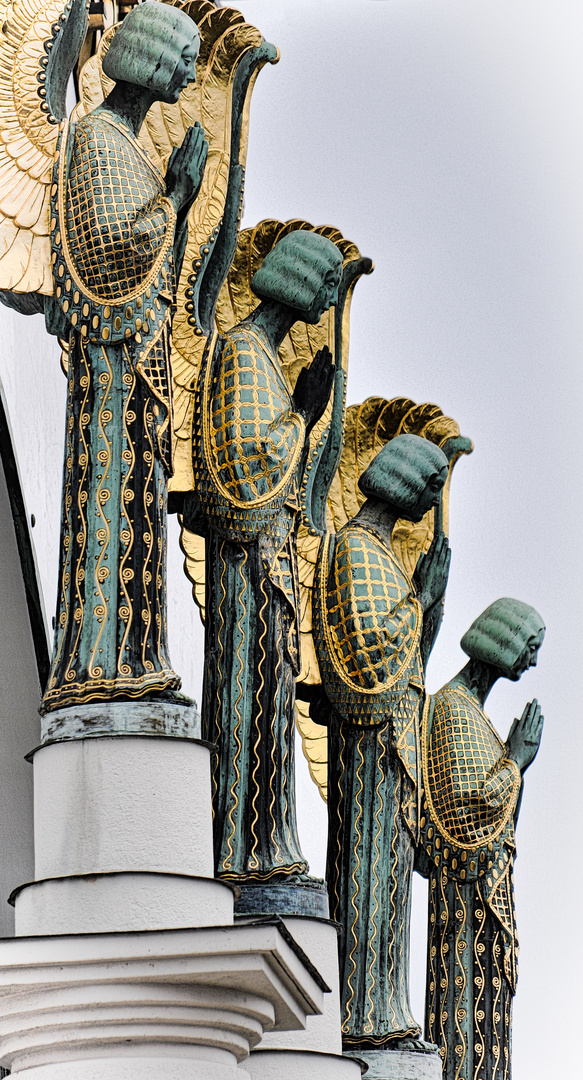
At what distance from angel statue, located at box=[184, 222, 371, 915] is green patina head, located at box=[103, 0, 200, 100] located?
2.06ft

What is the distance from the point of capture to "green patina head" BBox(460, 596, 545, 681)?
569cm

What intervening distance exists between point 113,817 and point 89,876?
13 centimetres

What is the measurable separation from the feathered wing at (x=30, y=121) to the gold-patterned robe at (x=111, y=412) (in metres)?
0.04

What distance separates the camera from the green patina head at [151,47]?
13.2 ft

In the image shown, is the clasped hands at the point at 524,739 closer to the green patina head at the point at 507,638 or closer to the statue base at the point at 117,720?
the green patina head at the point at 507,638

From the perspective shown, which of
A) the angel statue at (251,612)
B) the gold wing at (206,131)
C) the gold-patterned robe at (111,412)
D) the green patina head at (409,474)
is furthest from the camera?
the green patina head at (409,474)

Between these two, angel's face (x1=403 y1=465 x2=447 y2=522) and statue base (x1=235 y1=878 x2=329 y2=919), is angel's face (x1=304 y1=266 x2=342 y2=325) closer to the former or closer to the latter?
angel's face (x1=403 y1=465 x2=447 y2=522)

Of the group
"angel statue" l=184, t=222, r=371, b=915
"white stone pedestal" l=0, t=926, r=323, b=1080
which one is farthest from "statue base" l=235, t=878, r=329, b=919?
"white stone pedestal" l=0, t=926, r=323, b=1080

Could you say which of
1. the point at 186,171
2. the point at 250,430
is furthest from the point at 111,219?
the point at 250,430

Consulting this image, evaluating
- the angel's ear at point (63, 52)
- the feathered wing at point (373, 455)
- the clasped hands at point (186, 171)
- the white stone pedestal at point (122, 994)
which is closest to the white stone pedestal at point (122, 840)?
the white stone pedestal at point (122, 994)

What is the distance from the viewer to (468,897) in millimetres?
5434

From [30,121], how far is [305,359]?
1.36m

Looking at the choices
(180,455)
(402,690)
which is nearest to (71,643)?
(180,455)

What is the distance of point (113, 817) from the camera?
3.44 meters
